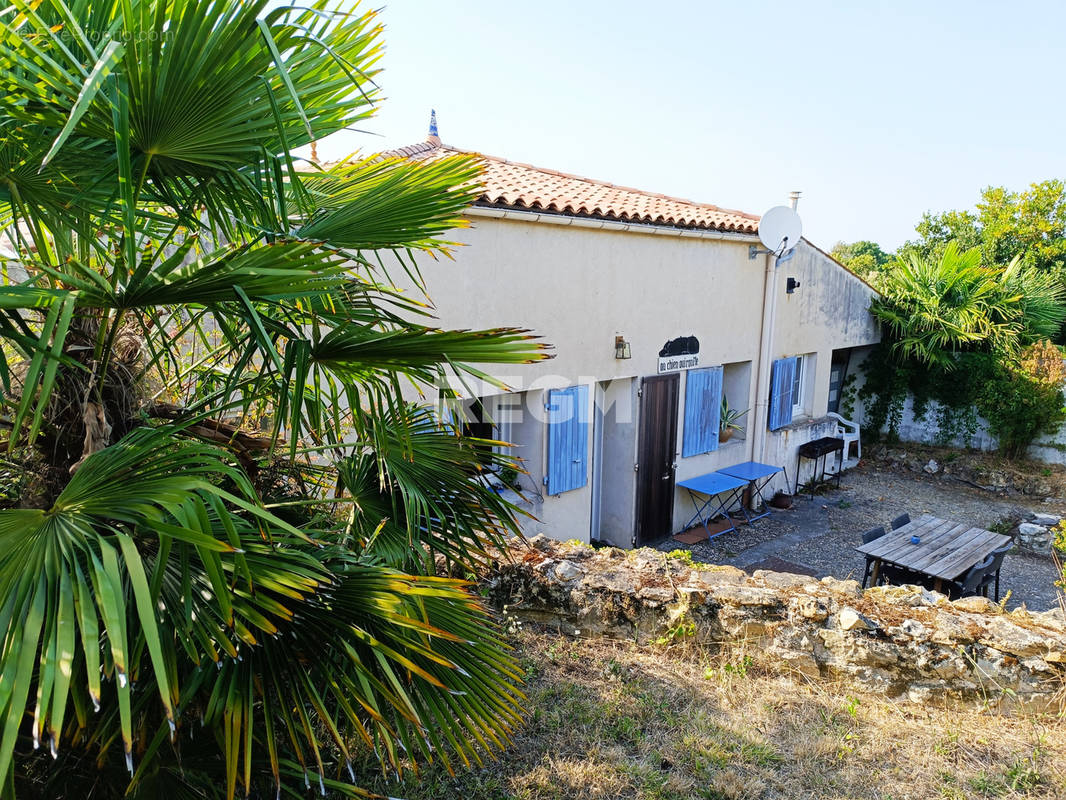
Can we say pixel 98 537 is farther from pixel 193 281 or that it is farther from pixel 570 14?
pixel 570 14

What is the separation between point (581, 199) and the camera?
7719 mm

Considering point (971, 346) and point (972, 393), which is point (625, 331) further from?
point (971, 346)

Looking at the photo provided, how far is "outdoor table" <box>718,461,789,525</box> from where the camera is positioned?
386 inches

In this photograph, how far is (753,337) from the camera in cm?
1034

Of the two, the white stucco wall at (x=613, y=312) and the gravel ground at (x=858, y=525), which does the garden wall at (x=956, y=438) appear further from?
the white stucco wall at (x=613, y=312)

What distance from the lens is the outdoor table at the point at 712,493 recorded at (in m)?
9.13

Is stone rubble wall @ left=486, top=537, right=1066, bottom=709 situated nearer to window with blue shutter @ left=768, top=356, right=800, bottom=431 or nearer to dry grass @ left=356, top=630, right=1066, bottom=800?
dry grass @ left=356, top=630, right=1066, bottom=800

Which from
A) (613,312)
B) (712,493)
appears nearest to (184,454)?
(613,312)

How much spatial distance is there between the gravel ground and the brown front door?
1.44ft

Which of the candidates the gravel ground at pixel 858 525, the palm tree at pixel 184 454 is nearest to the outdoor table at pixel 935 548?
the gravel ground at pixel 858 525

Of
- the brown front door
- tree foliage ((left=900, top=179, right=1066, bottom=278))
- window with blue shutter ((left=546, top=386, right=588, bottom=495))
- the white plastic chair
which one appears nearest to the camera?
window with blue shutter ((left=546, top=386, right=588, bottom=495))


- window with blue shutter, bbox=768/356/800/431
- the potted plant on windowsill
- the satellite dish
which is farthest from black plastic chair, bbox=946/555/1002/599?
the satellite dish

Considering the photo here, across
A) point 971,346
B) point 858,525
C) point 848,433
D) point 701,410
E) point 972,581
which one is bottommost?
point 858,525

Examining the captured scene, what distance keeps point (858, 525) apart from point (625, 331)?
207 inches
